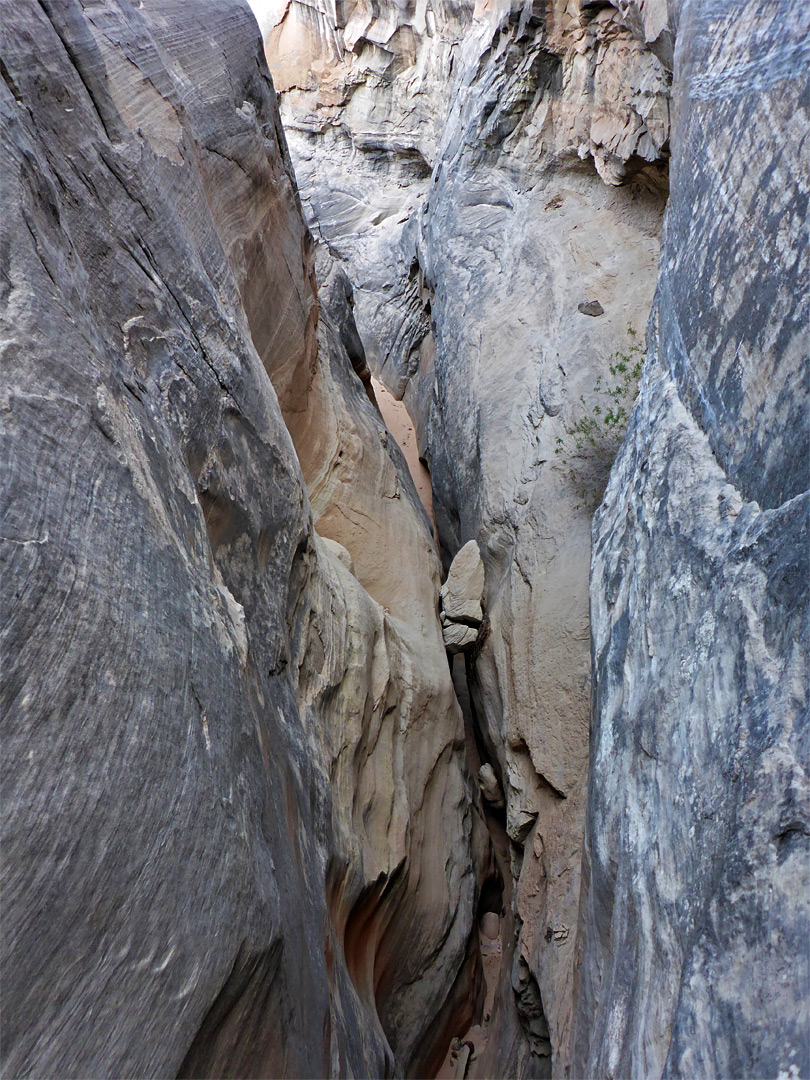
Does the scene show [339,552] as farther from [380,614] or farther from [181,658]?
[181,658]

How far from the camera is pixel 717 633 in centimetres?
280

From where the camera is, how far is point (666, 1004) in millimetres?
2611

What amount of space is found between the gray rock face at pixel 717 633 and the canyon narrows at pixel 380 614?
0.06 ft

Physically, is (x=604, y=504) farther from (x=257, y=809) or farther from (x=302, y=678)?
(x=257, y=809)

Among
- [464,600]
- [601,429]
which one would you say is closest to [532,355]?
[601,429]

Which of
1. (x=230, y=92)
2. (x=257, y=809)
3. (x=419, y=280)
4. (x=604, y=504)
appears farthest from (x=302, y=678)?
(x=419, y=280)

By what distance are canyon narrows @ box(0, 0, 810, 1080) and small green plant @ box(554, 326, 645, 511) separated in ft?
0.14

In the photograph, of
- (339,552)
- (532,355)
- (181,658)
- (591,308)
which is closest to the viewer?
(181,658)

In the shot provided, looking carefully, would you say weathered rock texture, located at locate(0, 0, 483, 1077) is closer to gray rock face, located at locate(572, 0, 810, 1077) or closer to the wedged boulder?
the wedged boulder

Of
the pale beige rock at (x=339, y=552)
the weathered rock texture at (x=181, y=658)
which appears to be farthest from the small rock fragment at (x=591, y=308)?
the pale beige rock at (x=339, y=552)

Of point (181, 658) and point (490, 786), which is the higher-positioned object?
point (490, 786)

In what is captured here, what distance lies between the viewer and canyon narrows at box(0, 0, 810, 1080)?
2.28 m

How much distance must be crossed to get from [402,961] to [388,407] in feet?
29.9

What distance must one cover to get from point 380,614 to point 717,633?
11.2 feet
